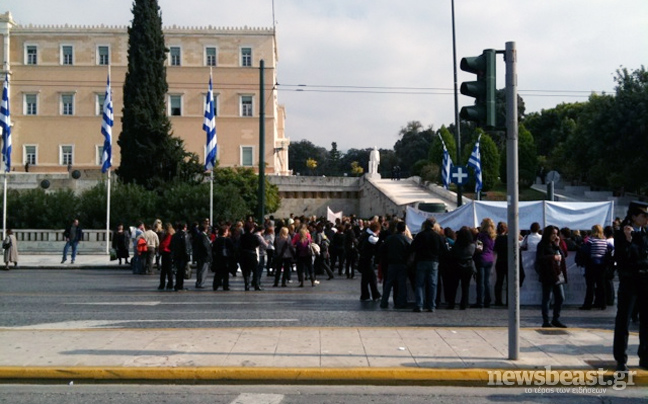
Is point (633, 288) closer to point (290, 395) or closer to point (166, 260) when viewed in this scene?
point (290, 395)

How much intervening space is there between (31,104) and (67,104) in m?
3.43

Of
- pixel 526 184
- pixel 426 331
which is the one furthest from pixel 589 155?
pixel 426 331

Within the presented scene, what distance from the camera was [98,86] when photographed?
7550 cm

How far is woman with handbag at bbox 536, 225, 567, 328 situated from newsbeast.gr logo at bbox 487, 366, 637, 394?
3619mm

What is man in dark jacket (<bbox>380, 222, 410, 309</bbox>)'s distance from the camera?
15.6 m

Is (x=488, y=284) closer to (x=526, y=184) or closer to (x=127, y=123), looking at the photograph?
(x=127, y=123)

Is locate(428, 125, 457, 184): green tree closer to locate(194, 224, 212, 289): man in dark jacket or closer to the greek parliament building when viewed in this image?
the greek parliament building

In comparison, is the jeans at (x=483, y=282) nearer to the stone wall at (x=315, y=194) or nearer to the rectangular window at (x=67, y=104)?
the stone wall at (x=315, y=194)

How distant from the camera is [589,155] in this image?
55.8m

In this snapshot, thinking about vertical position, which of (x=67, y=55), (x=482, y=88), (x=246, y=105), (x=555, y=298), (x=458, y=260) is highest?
(x=67, y=55)

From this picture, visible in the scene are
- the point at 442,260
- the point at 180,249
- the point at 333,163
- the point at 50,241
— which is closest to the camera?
the point at 442,260

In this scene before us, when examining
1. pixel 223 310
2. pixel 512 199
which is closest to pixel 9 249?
pixel 223 310

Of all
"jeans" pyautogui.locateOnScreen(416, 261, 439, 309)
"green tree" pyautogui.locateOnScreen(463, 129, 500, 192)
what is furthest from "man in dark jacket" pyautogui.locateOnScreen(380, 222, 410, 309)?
"green tree" pyautogui.locateOnScreen(463, 129, 500, 192)

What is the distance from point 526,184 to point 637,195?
14.1 meters
